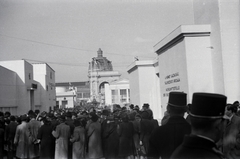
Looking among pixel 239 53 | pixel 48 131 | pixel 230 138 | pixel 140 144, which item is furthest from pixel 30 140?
pixel 239 53

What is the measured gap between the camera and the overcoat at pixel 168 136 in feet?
13.1

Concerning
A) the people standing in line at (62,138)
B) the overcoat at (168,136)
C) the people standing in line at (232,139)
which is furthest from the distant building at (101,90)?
the overcoat at (168,136)

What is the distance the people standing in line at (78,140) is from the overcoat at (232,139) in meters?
4.37

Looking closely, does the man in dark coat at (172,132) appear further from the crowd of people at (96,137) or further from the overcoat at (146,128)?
the overcoat at (146,128)

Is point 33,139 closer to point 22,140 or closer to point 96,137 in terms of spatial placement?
point 22,140

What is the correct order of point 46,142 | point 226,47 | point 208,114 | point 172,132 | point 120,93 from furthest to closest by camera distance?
point 120,93, point 226,47, point 46,142, point 172,132, point 208,114

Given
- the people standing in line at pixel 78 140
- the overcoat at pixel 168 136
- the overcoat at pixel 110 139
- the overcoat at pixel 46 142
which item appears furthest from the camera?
the overcoat at pixel 46 142

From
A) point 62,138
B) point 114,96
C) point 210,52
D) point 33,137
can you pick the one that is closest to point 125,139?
point 62,138

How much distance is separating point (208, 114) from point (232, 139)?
179 inches

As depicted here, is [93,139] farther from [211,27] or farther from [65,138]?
[211,27]

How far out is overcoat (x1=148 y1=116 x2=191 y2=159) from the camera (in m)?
3.98

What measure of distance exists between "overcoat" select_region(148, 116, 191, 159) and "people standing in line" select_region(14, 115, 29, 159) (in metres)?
7.24

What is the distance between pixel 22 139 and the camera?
10.3 metres

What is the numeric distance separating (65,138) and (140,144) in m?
2.43
